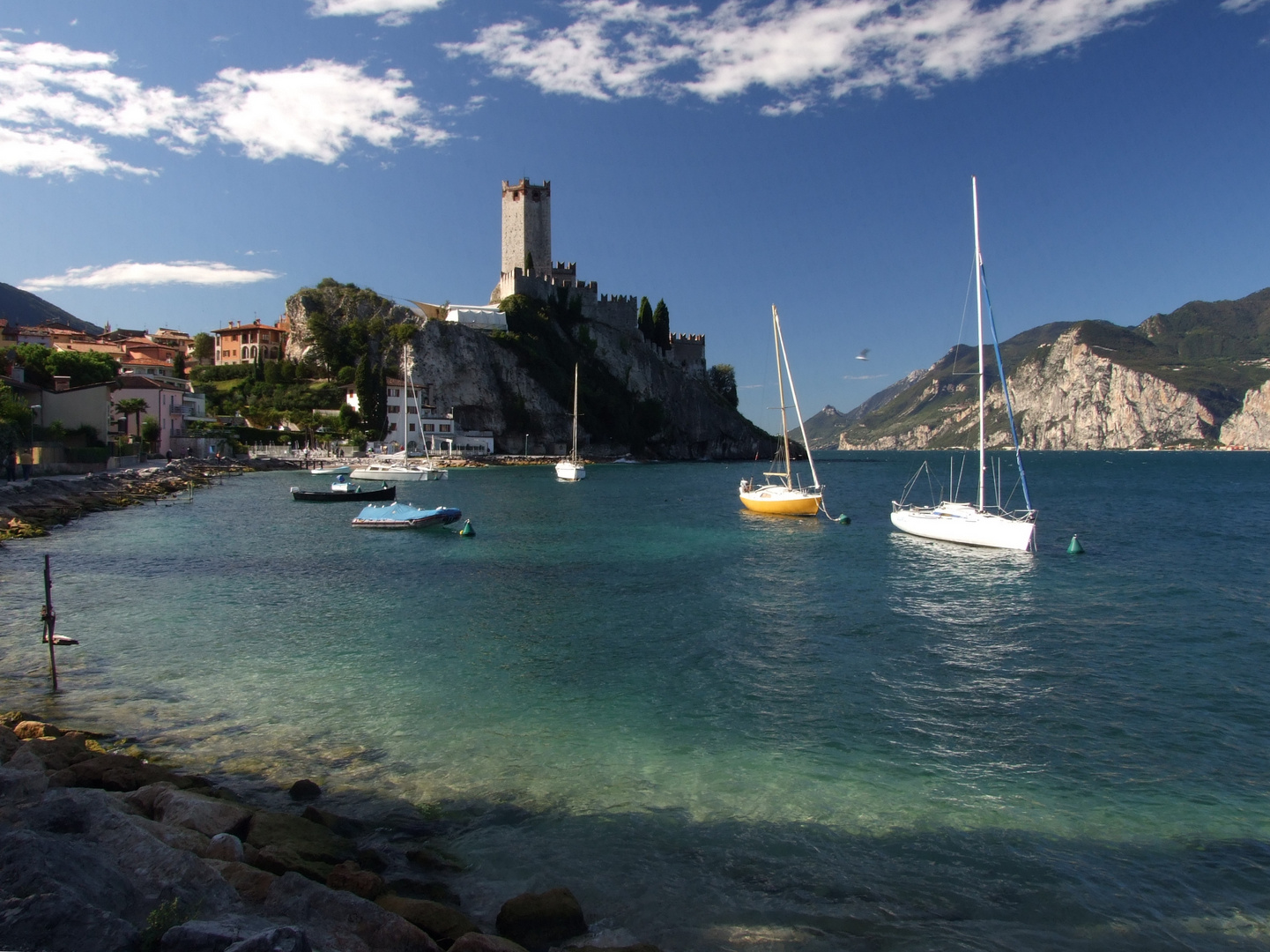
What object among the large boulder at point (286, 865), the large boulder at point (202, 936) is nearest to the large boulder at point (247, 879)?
the large boulder at point (286, 865)

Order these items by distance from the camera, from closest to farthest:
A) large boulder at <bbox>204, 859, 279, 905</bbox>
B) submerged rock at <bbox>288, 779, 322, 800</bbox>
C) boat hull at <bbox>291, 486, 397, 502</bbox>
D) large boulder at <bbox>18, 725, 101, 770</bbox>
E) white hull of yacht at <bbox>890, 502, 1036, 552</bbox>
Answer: large boulder at <bbox>204, 859, 279, 905</bbox>
large boulder at <bbox>18, 725, 101, 770</bbox>
submerged rock at <bbox>288, 779, 322, 800</bbox>
white hull of yacht at <bbox>890, 502, 1036, 552</bbox>
boat hull at <bbox>291, 486, 397, 502</bbox>

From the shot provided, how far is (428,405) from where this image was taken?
9981 cm

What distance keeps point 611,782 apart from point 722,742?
6.15 feet

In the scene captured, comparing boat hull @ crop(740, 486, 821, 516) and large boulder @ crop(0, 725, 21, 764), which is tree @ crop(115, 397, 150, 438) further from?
large boulder @ crop(0, 725, 21, 764)

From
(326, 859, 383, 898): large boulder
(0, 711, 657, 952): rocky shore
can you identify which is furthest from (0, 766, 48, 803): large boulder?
(326, 859, 383, 898): large boulder

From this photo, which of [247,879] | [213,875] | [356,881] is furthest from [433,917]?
[213,875]

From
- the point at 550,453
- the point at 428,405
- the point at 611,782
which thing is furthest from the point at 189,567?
the point at 550,453

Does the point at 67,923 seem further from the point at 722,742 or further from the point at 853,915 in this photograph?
the point at 722,742

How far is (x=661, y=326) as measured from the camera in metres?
136

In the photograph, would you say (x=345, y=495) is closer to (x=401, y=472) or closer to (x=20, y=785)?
(x=401, y=472)

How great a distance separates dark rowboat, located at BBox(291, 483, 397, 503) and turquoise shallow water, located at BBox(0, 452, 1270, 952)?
63.8 ft

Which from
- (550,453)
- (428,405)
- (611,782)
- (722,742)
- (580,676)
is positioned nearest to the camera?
(611,782)

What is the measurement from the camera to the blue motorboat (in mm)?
34562

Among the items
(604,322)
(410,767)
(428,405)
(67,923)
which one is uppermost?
(604,322)
